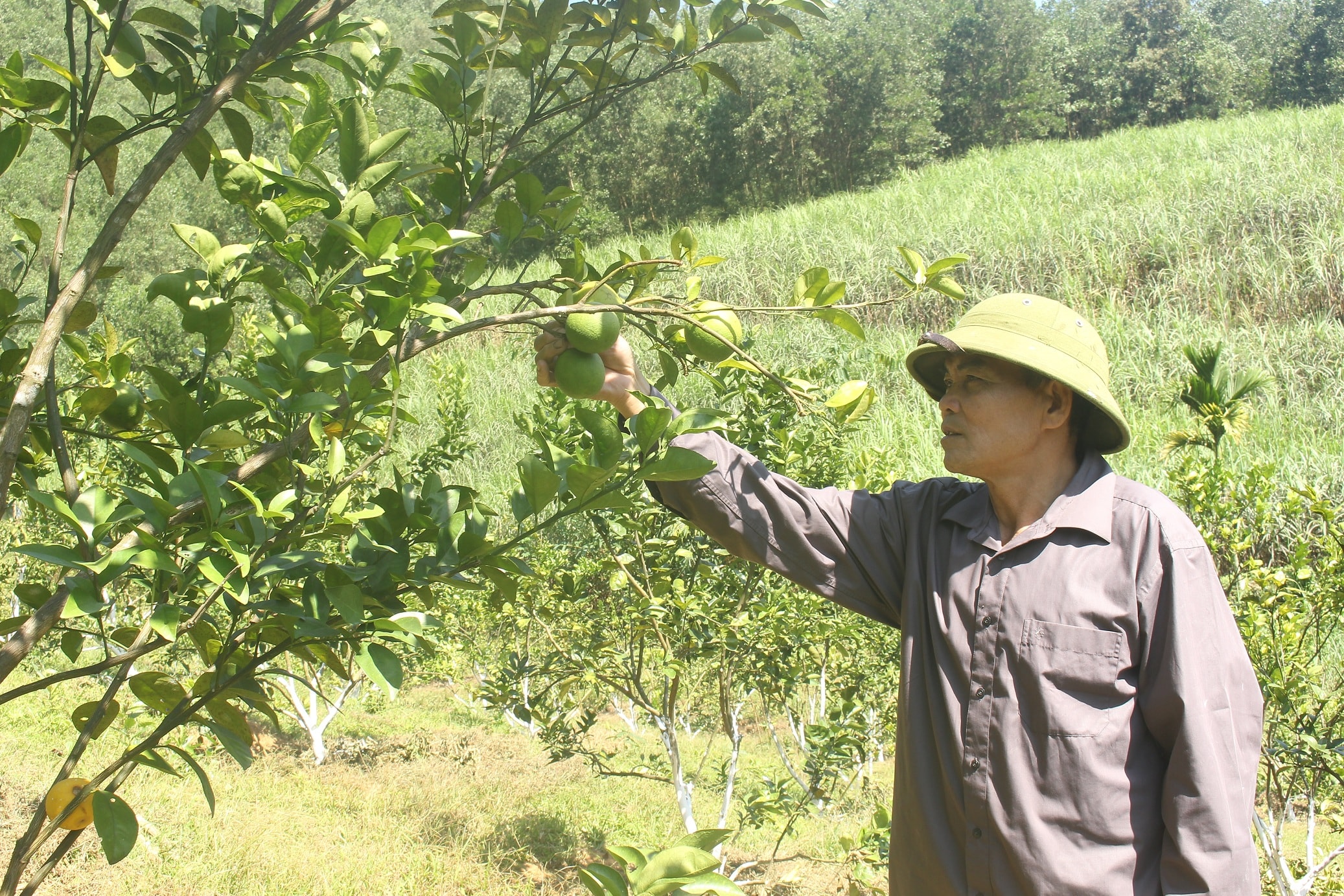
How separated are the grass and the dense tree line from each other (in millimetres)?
14705

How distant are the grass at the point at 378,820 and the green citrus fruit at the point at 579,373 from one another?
7.35 feet

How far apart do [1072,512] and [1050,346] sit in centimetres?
20

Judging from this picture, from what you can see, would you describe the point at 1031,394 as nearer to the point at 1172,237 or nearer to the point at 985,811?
the point at 985,811

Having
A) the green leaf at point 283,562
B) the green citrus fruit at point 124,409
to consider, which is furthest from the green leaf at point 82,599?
the green citrus fruit at point 124,409

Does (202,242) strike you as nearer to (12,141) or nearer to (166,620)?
(12,141)

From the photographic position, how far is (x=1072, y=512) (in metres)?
1.17

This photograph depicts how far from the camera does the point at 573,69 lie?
136 centimetres

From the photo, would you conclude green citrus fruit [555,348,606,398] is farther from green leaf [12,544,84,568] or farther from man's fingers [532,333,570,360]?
green leaf [12,544,84,568]

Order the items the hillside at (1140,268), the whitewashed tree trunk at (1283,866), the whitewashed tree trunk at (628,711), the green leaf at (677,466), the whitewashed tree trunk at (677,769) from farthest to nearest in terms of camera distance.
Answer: the hillside at (1140,268), the whitewashed tree trunk at (628,711), the whitewashed tree trunk at (677,769), the whitewashed tree trunk at (1283,866), the green leaf at (677,466)

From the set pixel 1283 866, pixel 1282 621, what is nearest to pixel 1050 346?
pixel 1282 621

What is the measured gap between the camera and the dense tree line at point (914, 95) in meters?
20.1

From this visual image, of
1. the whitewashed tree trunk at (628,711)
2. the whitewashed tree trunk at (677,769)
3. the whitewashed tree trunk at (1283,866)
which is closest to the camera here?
the whitewashed tree trunk at (1283,866)

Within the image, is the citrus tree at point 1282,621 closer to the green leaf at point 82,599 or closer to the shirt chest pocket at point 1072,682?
the shirt chest pocket at point 1072,682

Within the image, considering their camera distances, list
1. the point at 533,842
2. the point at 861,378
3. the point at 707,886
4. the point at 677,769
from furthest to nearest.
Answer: the point at 861,378 → the point at 533,842 → the point at 677,769 → the point at 707,886
